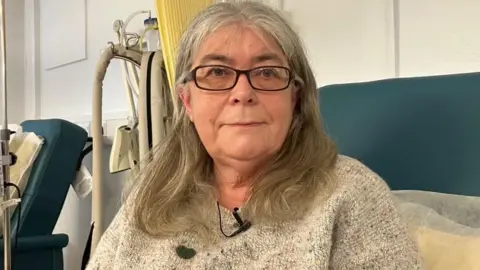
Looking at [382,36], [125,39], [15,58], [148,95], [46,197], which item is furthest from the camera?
[15,58]

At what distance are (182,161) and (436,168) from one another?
0.53 metres

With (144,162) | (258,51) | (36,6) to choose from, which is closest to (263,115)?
(258,51)

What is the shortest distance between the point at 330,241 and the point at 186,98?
0.45m

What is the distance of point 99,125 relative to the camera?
205 cm

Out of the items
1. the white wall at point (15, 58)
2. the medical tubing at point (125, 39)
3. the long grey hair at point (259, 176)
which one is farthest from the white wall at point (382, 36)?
the white wall at point (15, 58)

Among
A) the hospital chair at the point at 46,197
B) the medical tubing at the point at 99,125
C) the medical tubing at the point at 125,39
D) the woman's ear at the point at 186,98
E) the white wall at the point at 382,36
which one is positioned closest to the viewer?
the woman's ear at the point at 186,98

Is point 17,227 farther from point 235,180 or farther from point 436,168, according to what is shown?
point 436,168

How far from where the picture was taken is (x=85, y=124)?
291 centimetres

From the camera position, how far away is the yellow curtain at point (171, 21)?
166cm

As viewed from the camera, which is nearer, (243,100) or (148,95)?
(243,100)

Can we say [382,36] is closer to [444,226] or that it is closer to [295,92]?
[295,92]

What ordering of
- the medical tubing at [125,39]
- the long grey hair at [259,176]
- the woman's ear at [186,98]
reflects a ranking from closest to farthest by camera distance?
1. the long grey hair at [259,176]
2. the woman's ear at [186,98]
3. the medical tubing at [125,39]

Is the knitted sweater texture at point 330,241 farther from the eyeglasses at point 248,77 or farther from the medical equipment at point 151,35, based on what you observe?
the medical equipment at point 151,35

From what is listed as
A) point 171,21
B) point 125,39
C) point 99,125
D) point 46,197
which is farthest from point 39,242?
point 171,21
